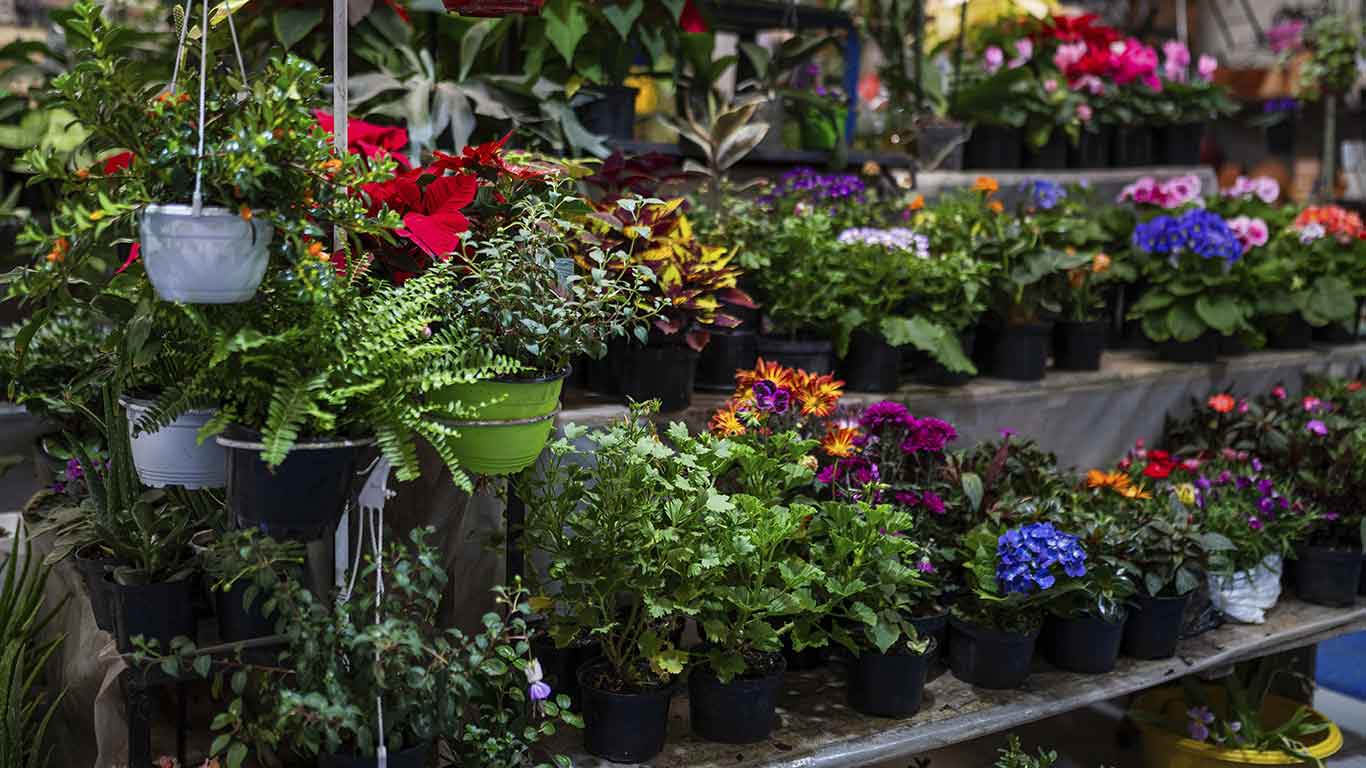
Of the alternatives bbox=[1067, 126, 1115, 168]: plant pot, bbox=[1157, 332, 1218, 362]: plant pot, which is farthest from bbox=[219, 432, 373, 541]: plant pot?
bbox=[1067, 126, 1115, 168]: plant pot

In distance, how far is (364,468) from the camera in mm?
1691

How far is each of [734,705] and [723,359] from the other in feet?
2.84

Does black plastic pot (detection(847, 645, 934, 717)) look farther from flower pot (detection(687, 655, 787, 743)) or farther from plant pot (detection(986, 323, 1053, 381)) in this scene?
plant pot (detection(986, 323, 1053, 381))

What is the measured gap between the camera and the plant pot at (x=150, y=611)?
1.83 m

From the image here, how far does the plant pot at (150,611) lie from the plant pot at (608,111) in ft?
5.32

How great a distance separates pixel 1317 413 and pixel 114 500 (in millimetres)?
2797

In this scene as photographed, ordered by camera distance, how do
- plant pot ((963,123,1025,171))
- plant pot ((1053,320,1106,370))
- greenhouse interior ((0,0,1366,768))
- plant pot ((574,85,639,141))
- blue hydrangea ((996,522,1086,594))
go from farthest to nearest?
plant pot ((963,123,1025,171)) < plant pot ((1053,320,1106,370)) < plant pot ((574,85,639,141)) < blue hydrangea ((996,522,1086,594)) < greenhouse interior ((0,0,1366,768))

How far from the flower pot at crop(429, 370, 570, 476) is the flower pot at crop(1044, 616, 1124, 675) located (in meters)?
1.16

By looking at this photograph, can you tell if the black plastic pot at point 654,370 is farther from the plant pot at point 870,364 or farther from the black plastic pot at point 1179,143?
the black plastic pot at point 1179,143

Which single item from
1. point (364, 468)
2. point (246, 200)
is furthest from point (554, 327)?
point (246, 200)

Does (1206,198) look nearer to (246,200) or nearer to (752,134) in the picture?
(752,134)

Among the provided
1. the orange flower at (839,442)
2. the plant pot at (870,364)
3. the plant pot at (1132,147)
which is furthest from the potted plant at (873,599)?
the plant pot at (1132,147)

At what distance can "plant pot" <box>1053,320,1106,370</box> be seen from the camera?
3.29m

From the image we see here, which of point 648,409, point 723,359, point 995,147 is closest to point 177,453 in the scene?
point 648,409
